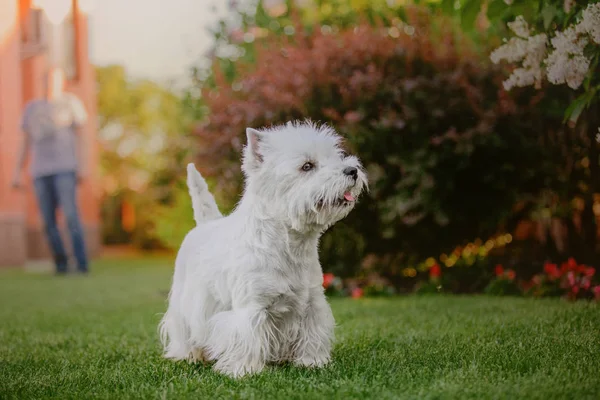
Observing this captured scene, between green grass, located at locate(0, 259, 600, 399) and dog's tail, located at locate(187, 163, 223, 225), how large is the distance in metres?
0.87

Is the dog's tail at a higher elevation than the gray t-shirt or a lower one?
lower

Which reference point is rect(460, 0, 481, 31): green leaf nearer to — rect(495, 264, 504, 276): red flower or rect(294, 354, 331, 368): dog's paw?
rect(294, 354, 331, 368): dog's paw

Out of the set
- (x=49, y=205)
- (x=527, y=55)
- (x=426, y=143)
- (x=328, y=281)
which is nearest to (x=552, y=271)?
(x=426, y=143)

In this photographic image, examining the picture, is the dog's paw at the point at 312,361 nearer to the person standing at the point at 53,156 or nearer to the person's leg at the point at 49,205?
the person standing at the point at 53,156

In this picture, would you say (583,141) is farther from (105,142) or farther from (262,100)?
(105,142)

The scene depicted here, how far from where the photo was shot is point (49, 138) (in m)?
9.83

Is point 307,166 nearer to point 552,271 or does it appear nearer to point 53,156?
point 552,271

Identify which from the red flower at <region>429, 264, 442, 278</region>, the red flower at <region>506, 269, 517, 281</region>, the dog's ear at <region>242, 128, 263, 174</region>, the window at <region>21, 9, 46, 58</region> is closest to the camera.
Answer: the dog's ear at <region>242, 128, 263, 174</region>

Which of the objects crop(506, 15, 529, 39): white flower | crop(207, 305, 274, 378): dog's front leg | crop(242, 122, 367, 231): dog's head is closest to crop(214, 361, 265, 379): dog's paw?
crop(207, 305, 274, 378): dog's front leg

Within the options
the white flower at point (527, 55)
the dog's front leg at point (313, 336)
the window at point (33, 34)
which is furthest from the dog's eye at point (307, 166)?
the window at point (33, 34)

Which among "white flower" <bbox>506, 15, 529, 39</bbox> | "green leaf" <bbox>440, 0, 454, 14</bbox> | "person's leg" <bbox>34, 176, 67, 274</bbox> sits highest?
"green leaf" <bbox>440, 0, 454, 14</bbox>

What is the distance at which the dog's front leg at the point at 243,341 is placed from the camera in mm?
3238

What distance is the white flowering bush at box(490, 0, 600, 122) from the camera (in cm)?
351

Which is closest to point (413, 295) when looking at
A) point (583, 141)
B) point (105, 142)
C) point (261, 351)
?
point (583, 141)
